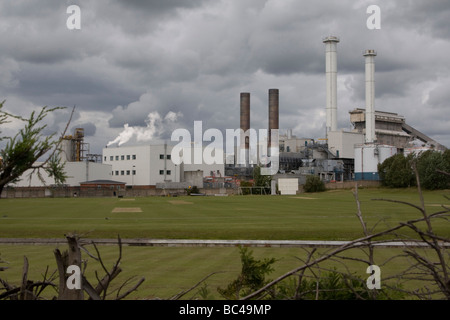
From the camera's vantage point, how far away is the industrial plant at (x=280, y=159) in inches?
4065

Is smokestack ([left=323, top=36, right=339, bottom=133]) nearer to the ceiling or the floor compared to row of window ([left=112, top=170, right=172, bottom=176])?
nearer to the ceiling

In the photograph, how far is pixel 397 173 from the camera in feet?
285

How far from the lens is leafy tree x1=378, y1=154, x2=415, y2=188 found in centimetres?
8538

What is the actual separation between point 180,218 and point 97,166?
233ft

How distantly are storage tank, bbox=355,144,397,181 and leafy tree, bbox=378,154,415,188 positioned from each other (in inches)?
332

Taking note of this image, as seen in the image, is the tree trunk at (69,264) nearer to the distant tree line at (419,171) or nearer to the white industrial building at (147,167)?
the distant tree line at (419,171)

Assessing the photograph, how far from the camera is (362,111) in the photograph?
126125 mm

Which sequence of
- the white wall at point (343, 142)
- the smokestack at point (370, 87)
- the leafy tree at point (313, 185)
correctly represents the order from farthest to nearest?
the white wall at point (343, 142), the smokestack at point (370, 87), the leafy tree at point (313, 185)

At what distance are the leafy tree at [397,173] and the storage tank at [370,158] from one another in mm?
8440

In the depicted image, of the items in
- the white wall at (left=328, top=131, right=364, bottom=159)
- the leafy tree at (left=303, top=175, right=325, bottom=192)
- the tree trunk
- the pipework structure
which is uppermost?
the pipework structure

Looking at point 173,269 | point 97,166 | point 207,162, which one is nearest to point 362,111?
point 207,162

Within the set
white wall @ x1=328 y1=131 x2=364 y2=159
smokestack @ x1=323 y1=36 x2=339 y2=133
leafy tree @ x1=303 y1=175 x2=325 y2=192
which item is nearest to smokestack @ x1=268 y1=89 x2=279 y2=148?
smokestack @ x1=323 y1=36 x2=339 y2=133

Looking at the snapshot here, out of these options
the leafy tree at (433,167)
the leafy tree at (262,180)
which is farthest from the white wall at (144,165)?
the leafy tree at (433,167)

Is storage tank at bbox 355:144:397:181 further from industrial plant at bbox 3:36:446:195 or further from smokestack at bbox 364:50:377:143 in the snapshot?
smokestack at bbox 364:50:377:143
